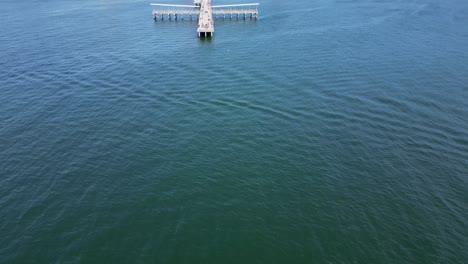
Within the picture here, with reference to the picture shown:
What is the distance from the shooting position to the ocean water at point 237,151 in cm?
4772

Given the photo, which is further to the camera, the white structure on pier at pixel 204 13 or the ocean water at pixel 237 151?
the white structure on pier at pixel 204 13

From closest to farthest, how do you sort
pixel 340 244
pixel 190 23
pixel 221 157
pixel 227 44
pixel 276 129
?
pixel 340 244, pixel 221 157, pixel 276 129, pixel 227 44, pixel 190 23

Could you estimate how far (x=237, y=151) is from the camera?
67.6 m

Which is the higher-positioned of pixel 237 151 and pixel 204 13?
pixel 204 13

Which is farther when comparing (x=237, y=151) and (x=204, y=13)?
(x=204, y=13)

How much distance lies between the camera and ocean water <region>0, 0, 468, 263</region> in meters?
47.7

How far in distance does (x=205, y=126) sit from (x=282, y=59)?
47.5 meters

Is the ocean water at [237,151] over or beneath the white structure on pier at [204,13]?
beneath

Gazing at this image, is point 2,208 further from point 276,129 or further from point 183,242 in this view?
point 276,129

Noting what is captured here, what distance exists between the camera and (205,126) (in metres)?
76.1

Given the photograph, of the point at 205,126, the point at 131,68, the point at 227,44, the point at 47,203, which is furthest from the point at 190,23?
the point at 47,203

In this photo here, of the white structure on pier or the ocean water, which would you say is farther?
the white structure on pier

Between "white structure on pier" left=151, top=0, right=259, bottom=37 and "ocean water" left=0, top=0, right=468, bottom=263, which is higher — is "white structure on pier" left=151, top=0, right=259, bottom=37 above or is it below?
above

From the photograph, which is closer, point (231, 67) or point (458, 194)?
point (458, 194)
